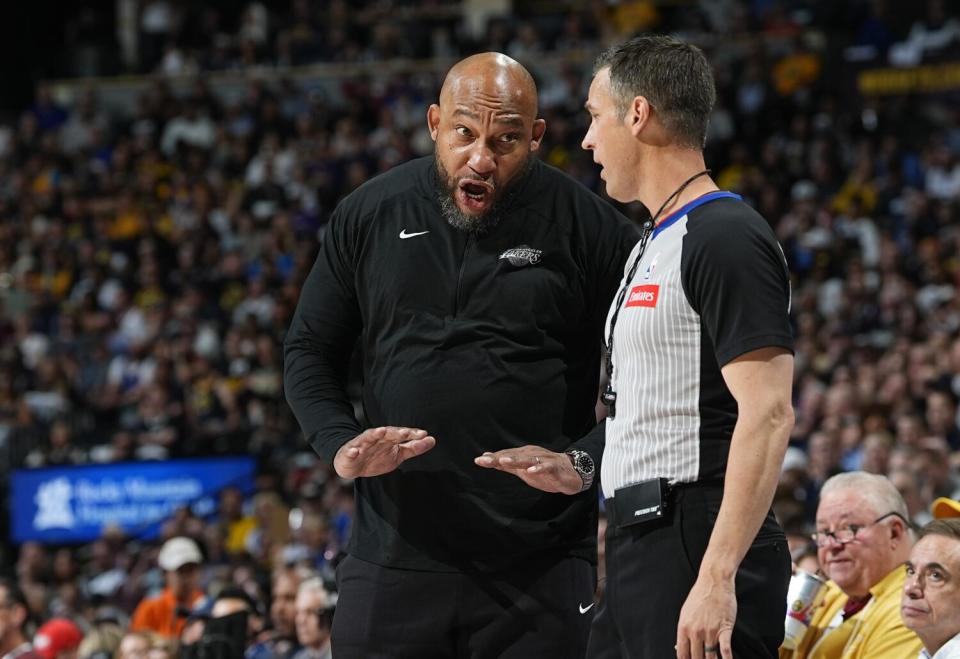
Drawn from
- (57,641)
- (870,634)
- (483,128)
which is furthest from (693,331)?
(57,641)

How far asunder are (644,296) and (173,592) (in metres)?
7.23

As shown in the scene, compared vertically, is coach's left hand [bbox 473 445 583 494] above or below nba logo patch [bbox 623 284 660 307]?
below

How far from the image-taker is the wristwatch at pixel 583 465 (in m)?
3.26

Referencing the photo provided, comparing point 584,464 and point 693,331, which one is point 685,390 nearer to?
point 693,331

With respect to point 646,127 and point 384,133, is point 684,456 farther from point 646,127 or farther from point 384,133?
point 384,133

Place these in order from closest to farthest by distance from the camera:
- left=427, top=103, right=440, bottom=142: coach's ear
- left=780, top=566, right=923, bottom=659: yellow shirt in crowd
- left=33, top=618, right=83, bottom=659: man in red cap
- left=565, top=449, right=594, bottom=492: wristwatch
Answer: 1. left=565, top=449, right=594, bottom=492: wristwatch
2. left=427, top=103, right=440, bottom=142: coach's ear
3. left=780, top=566, right=923, bottom=659: yellow shirt in crowd
4. left=33, top=618, right=83, bottom=659: man in red cap

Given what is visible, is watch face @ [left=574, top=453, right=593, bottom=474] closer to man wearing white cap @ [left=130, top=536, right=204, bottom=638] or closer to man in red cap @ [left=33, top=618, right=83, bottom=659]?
man in red cap @ [left=33, top=618, right=83, bottom=659]

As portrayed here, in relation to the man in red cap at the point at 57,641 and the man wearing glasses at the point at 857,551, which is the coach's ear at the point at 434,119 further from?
the man in red cap at the point at 57,641

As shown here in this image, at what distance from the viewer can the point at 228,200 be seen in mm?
18172

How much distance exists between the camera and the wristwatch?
10.7 ft

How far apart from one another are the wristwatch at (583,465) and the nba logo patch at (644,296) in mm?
508

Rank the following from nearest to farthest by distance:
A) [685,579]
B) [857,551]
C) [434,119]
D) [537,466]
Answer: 1. [685,579]
2. [537,466]
3. [434,119]
4. [857,551]

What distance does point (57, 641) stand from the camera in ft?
27.0

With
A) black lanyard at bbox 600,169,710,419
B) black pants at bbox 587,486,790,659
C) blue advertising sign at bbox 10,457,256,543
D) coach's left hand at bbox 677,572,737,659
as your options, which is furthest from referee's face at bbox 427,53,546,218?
blue advertising sign at bbox 10,457,256,543
